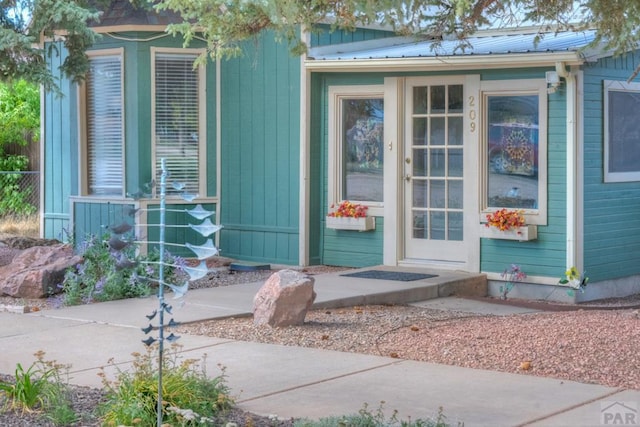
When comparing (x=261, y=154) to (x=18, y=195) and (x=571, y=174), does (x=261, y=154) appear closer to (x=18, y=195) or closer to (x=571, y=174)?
(x=571, y=174)

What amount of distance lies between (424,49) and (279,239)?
3.06 meters

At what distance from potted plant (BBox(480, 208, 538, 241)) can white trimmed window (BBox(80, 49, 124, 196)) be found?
492 centimetres

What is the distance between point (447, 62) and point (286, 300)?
13.4ft

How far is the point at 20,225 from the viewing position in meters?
18.5

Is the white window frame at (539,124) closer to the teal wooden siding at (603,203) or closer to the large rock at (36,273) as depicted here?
the teal wooden siding at (603,203)

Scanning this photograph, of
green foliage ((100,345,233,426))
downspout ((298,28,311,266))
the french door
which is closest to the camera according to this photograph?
green foliage ((100,345,233,426))

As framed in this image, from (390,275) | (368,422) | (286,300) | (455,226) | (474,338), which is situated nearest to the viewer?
(368,422)

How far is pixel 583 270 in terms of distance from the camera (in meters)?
10.9

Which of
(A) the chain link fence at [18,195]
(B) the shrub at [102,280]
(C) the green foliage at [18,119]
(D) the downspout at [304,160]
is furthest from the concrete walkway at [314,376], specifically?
(C) the green foliage at [18,119]

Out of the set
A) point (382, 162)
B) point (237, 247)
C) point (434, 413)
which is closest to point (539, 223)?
point (382, 162)

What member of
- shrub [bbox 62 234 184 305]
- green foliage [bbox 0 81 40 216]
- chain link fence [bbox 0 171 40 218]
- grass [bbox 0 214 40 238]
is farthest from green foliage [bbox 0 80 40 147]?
shrub [bbox 62 234 184 305]

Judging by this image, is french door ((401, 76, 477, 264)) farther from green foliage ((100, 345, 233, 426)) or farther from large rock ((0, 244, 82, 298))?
green foliage ((100, 345, 233, 426))

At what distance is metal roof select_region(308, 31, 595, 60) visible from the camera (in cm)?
1098

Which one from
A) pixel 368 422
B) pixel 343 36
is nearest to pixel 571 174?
pixel 343 36
